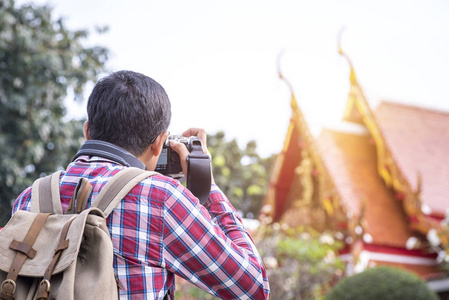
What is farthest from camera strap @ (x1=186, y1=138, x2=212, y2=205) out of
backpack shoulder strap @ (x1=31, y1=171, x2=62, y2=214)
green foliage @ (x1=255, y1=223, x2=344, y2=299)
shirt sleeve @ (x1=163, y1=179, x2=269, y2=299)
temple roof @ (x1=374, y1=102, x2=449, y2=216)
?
temple roof @ (x1=374, y1=102, x2=449, y2=216)

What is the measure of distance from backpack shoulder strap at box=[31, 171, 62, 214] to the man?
0.10 feet

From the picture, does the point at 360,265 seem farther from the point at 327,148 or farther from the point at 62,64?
the point at 62,64

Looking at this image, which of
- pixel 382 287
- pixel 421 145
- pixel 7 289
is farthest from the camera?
pixel 421 145

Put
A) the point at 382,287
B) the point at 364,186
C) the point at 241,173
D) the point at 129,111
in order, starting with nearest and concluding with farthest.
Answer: the point at 129,111 → the point at 382,287 → the point at 364,186 → the point at 241,173

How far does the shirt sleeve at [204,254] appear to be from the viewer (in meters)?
1.24

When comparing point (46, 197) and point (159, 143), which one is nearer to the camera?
point (46, 197)

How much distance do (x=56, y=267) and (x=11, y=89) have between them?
837 centimetres

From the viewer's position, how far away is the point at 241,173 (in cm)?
2039

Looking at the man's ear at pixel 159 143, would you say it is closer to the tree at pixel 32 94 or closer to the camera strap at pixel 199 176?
the camera strap at pixel 199 176

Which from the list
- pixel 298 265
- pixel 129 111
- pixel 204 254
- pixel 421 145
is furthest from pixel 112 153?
pixel 421 145

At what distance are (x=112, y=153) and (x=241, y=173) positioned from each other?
62.6 feet

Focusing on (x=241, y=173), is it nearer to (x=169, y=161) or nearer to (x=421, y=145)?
(x=421, y=145)

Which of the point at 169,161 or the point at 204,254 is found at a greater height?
the point at 169,161

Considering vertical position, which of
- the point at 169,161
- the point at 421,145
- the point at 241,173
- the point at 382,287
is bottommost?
the point at 241,173
